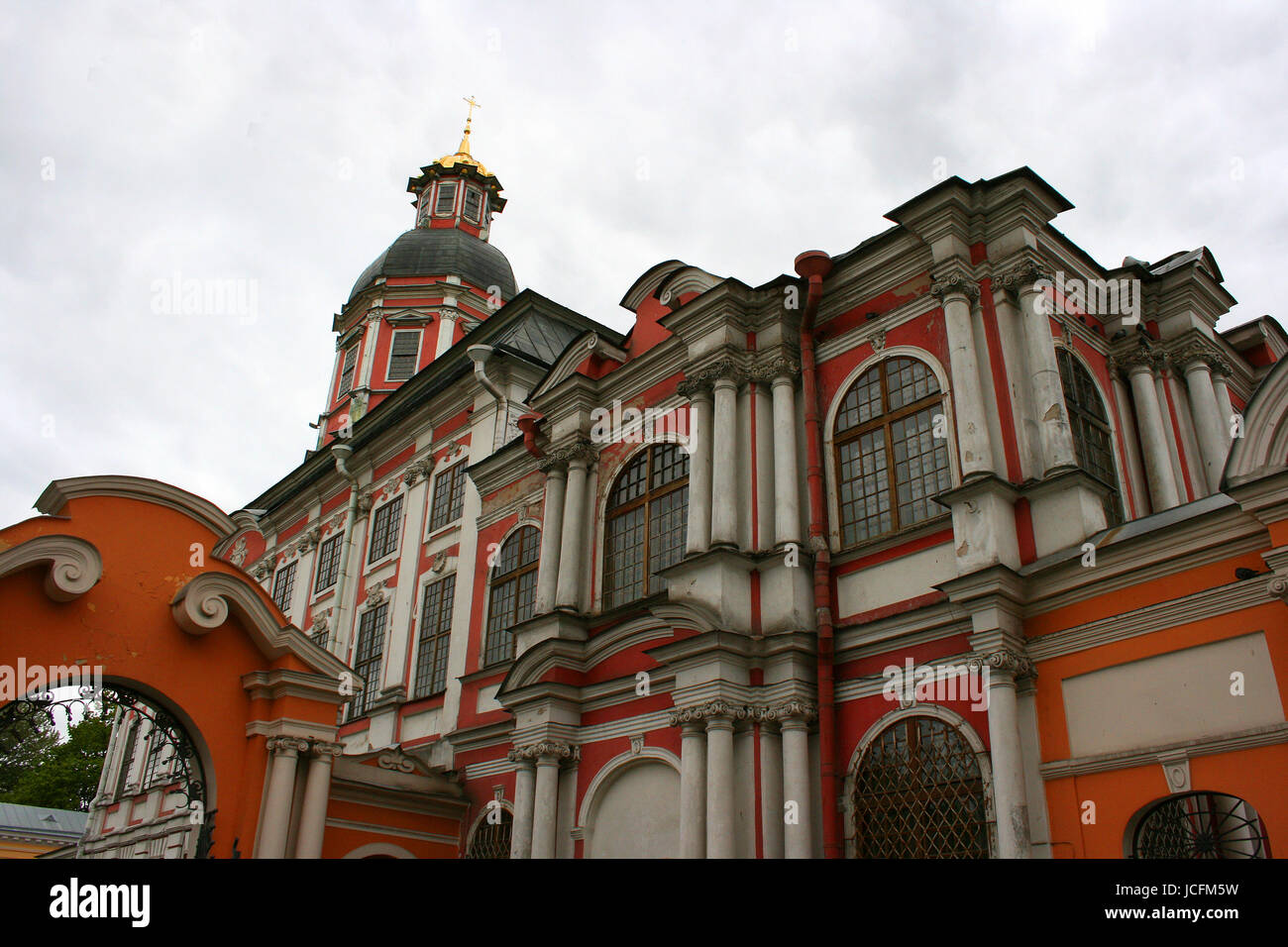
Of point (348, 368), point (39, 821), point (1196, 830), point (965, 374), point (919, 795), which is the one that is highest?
point (348, 368)

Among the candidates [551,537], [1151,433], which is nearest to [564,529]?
[551,537]

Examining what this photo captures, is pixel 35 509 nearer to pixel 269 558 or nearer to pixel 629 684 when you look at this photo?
pixel 629 684

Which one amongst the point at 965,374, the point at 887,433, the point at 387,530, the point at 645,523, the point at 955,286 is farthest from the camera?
the point at 387,530

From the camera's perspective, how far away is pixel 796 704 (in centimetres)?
1162

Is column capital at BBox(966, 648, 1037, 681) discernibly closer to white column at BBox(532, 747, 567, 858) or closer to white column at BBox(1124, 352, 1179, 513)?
white column at BBox(1124, 352, 1179, 513)

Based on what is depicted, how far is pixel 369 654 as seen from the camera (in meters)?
21.9

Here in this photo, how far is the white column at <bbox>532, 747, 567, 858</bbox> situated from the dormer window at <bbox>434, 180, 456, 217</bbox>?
24983 mm

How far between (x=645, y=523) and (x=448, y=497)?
24.8 feet

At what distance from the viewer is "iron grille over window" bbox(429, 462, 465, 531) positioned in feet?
69.2

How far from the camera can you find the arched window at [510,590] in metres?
17.5

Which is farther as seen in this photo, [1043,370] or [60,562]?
[1043,370]

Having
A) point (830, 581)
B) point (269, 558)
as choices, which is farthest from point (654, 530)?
point (269, 558)

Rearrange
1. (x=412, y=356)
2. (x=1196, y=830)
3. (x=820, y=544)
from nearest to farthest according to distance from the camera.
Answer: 1. (x=1196, y=830)
2. (x=820, y=544)
3. (x=412, y=356)

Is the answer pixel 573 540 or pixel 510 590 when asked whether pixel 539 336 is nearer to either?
pixel 510 590
